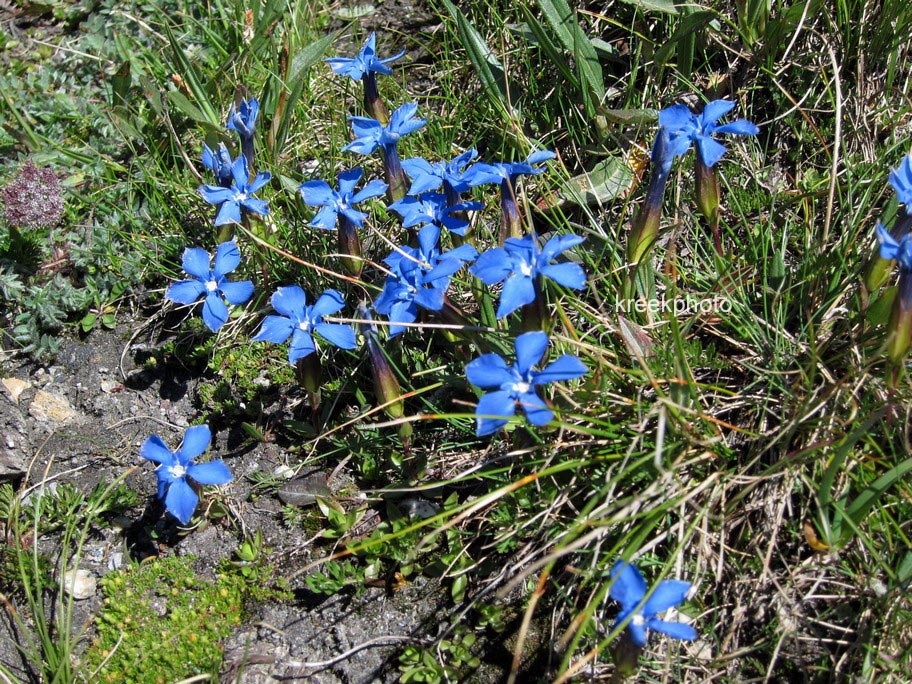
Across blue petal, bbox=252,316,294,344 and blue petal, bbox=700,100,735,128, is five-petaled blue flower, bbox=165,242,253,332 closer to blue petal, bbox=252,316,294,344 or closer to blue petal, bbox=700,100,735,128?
blue petal, bbox=252,316,294,344

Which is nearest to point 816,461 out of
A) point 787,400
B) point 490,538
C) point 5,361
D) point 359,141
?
point 787,400

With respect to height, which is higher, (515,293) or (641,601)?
(515,293)

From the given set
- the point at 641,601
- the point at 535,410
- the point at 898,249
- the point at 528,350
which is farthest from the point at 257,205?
the point at 898,249

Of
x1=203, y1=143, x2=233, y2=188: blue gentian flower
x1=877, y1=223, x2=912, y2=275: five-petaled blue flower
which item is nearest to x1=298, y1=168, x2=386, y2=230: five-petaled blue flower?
x1=203, y1=143, x2=233, y2=188: blue gentian flower

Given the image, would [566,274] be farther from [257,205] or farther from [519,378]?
[257,205]

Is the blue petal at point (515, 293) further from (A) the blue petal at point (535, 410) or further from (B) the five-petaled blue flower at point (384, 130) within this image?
(B) the five-petaled blue flower at point (384, 130)

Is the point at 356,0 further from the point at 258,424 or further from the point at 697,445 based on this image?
the point at 697,445
